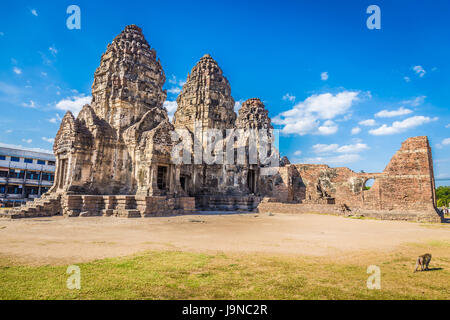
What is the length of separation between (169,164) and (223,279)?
15.7 meters

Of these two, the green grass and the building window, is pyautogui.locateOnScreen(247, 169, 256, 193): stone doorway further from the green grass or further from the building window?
the green grass

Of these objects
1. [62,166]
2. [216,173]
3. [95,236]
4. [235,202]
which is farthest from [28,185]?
[95,236]

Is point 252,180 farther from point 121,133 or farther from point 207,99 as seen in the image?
point 121,133

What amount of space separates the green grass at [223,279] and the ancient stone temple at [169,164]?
10726 mm

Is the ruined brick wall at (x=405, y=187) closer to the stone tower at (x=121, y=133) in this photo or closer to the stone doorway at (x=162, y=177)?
the stone doorway at (x=162, y=177)

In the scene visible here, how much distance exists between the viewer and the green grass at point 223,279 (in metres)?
3.55

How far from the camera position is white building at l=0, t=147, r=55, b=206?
124ft

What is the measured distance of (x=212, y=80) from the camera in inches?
1163

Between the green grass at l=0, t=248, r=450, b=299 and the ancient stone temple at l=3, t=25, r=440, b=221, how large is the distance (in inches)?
422

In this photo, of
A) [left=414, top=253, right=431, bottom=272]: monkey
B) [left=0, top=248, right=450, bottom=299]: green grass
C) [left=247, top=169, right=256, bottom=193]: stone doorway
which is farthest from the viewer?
[left=247, top=169, right=256, bottom=193]: stone doorway

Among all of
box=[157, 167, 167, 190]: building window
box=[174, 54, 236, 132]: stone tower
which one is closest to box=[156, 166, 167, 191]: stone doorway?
box=[157, 167, 167, 190]: building window
